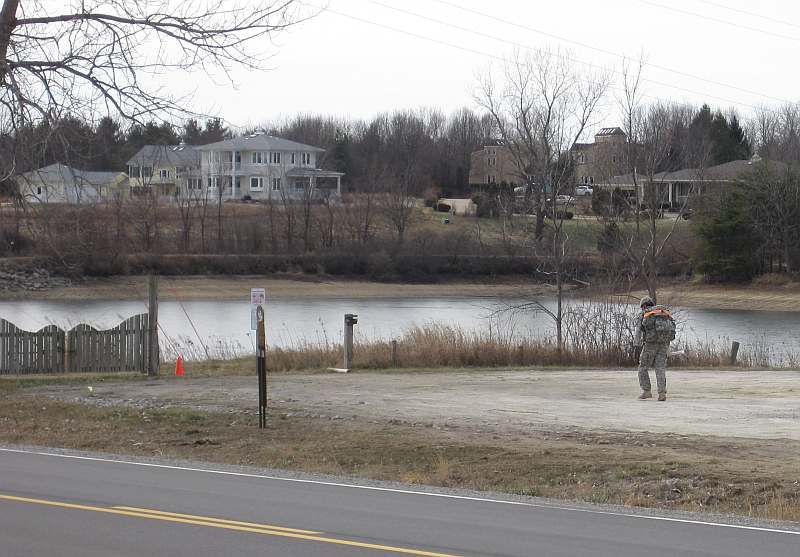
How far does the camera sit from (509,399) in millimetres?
20484

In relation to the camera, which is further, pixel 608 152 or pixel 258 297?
pixel 608 152

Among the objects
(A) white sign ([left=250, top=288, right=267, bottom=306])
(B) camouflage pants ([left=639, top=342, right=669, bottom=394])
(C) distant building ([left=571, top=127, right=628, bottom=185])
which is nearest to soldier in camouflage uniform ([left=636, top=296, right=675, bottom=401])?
(B) camouflage pants ([left=639, top=342, right=669, bottom=394])

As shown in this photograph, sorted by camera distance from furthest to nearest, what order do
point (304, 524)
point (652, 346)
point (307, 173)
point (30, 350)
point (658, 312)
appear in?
point (307, 173) < point (30, 350) < point (652, 346) < point (658, 312) < point (304, 524)

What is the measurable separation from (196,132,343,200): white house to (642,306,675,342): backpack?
263 feet

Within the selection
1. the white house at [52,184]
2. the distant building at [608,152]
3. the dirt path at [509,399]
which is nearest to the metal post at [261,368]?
the dirt path at [509,399]

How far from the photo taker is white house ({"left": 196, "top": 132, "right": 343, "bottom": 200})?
101 metres

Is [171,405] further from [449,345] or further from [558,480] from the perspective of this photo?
[449,345]

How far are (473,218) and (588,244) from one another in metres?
24.0

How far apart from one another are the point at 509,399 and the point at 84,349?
10061 millimetres

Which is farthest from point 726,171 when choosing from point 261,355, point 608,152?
point 261,355

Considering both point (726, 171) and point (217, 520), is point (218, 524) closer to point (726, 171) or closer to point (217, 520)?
point (217, 520)

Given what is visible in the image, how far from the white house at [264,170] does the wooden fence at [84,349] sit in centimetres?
7436

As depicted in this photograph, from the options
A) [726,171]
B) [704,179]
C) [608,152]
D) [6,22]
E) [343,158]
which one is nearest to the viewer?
[6,22]

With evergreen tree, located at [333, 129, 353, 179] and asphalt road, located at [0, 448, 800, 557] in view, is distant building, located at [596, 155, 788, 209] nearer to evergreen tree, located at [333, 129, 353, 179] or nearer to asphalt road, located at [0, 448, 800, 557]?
evergreen tree, located at [333, 129, 353, 179]
